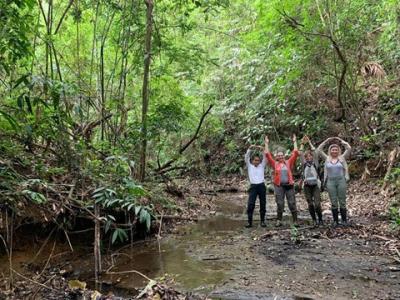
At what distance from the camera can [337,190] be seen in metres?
9.66

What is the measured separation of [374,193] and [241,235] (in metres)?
5.44

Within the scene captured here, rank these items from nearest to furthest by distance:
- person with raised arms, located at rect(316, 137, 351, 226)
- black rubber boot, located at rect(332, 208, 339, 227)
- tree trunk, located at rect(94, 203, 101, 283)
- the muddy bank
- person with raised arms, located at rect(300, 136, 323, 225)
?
the muddy bank → tree trunk, located at rect(94, 203, 101, 283) → person with raised arms, located at rect(316, 137, 351, 226) → black rubber boot, located at rect(332, 208, 339, 227) → person with raised arms, located at rect(300, 136, 323, 225)

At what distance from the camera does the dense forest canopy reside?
6812 mm

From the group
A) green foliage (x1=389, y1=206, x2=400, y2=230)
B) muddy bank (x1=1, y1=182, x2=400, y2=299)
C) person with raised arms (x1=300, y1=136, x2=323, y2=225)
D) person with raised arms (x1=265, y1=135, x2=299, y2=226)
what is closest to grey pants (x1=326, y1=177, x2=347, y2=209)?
person with raised arms (x1=300, y1=136, x2=323, y2=225)

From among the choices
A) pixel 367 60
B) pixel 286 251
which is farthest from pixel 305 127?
pixel 286 251

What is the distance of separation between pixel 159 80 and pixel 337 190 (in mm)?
6177

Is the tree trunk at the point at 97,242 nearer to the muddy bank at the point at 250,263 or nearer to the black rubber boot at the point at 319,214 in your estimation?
the muddy bank at the point at 250,263

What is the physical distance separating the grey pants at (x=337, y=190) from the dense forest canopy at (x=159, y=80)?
315cm

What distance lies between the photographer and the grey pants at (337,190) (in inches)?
378

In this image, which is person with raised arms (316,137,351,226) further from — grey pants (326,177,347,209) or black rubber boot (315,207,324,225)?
black rubber boot (315,207,324,225)

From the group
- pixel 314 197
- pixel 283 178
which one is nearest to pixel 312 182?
pixel 314 197

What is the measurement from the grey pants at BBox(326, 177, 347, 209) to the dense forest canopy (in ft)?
10.3

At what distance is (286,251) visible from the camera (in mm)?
8133

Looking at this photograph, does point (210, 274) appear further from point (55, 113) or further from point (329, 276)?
point (55, 113)
